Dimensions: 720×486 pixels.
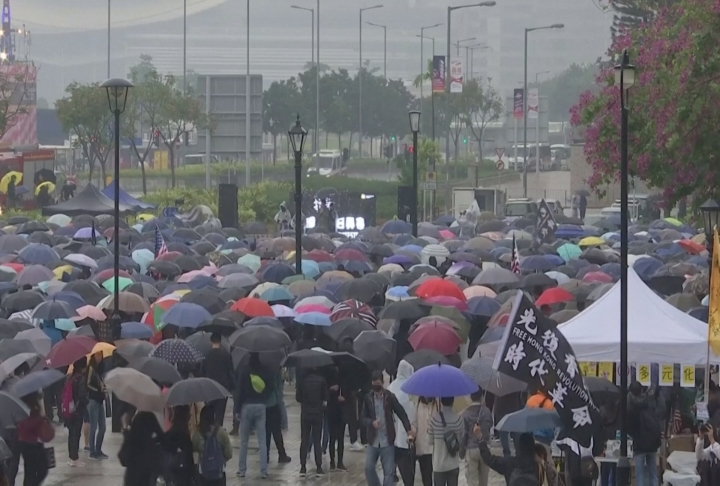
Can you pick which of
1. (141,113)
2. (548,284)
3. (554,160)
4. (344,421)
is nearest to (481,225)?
(548,284)

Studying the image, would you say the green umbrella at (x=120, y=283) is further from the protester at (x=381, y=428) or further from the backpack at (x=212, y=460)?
the backpack at (x=212, y=460)

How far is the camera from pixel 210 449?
1253cm

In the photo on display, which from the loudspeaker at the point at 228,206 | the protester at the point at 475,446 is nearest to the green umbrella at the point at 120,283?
the protester at the point at 475,446

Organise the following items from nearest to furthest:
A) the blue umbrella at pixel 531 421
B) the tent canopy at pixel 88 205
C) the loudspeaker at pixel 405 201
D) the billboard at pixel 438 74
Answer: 1. the blue umbrella at pixel 531 421
2. the loudspeaker at pixel 405 201
3. the tent canopy at pixel 88 205
4. the billboard at pixel 438 74

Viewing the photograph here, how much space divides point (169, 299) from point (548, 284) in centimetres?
558

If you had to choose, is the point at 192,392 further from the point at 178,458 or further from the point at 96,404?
the point at 96,404

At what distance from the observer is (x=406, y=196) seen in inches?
1443

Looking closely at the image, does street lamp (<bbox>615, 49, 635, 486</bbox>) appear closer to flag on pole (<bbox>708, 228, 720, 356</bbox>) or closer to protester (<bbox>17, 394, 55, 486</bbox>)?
flag on pole (<bbox>708, 228, 720, 356</bbox>)

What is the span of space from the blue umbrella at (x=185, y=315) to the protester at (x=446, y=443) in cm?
523

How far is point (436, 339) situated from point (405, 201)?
21.1 meters

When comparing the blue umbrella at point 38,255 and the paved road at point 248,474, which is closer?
the paved road at point 248,474

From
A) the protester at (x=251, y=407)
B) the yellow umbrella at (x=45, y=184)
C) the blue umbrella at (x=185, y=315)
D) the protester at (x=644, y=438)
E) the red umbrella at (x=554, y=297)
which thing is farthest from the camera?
the yellow umbrella at (x=45, y=184)

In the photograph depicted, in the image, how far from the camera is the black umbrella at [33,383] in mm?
13039

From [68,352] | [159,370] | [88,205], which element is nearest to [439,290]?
[68,352]
